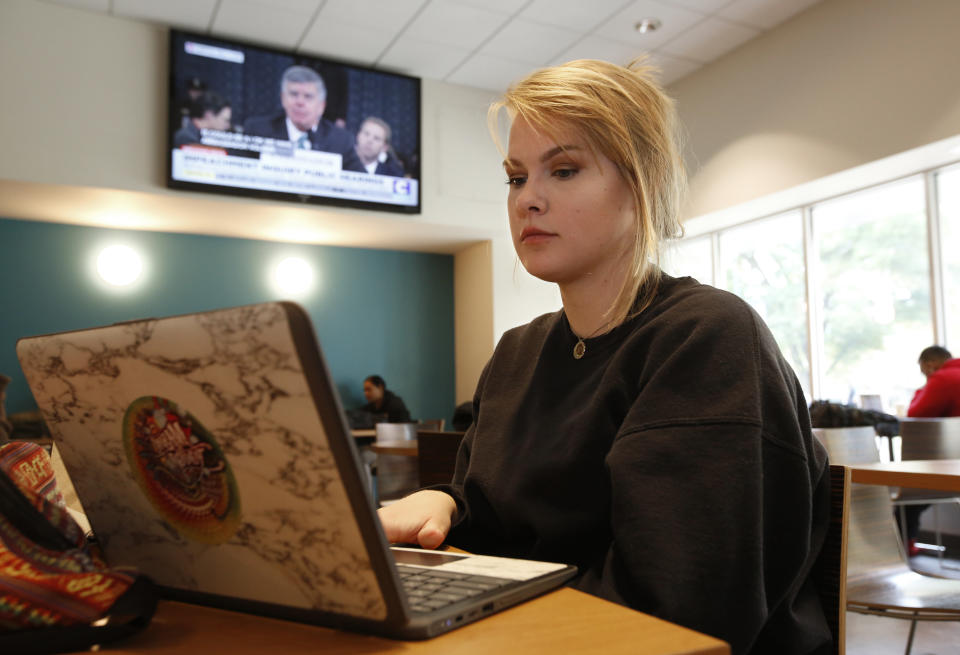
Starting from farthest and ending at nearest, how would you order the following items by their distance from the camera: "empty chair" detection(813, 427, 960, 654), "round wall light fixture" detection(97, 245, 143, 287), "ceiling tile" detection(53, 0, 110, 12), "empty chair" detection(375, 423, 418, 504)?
"round wall light fixture" detection(97, 245, 143, 287), "ceiling tile" detection(53, 0, 110, 12), "empty chair" detection(375, 423, 418, 504), "empty chair" detection(813, 427, 960, 654)

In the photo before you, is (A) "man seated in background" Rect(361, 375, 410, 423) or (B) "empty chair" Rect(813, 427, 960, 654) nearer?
(B) "empty chair" Rect(813, 427, 960, 654)

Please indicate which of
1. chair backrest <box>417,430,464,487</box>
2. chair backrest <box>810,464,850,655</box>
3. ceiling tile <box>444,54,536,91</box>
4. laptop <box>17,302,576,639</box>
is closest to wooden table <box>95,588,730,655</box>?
laptop <box>17,302,576,639</box>

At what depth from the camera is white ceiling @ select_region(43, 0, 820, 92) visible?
5.09 meters

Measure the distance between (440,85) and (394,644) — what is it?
6.35 meters

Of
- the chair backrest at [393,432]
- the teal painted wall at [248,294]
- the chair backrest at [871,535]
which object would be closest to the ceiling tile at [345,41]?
the teal painted wall at [248,294]

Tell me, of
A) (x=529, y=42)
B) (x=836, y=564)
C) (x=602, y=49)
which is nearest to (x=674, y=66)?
(x=602, y=49)

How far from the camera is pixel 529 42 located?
224 inches

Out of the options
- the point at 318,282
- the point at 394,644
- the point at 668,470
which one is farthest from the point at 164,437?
the point at 318,282

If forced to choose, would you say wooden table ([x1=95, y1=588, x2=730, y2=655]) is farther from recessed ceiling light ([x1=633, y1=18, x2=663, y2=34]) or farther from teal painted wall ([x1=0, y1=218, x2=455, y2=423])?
recessed ceiling light ([x1=633, y1=18, x2=663, y2=34])

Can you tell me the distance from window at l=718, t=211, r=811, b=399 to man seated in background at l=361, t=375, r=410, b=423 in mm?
3274

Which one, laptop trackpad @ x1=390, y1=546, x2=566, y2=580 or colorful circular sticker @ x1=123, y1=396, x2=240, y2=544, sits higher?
colorful circular sticker @ x1=123, y1=396, x2=240, y2=544

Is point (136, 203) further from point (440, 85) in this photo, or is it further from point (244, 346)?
point (244, 346)

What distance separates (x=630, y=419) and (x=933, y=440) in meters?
2.60

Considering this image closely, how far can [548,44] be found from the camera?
18.7 feet
